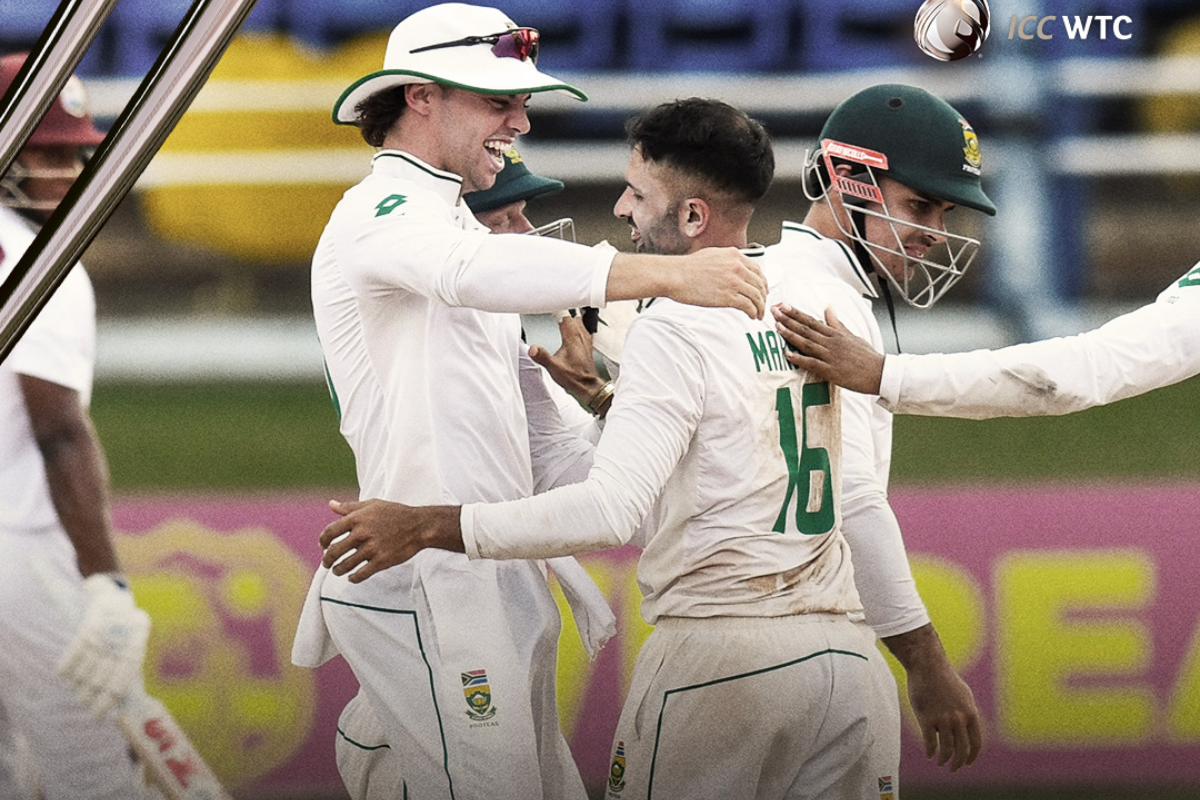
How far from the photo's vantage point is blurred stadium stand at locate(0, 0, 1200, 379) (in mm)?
2320

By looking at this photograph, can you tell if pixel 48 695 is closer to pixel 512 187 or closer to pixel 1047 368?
pixel 512 187

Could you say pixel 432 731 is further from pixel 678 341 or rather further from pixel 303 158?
pixel 303 158

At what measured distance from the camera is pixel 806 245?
228 centimetres

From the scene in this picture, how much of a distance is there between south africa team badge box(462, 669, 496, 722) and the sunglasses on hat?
40.8 inches

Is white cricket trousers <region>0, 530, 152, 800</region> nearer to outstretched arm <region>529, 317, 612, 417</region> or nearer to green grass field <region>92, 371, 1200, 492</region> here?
green grass field <region>92, 371, 1200, 492</region>

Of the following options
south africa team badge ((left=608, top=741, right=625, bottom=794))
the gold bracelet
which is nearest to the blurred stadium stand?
the gold bracelet

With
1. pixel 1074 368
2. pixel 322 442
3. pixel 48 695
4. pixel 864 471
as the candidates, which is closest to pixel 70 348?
pixel 322 442

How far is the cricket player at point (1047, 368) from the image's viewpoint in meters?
2.20

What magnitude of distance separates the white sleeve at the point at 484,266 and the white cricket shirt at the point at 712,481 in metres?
0.21

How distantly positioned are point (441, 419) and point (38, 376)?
782 millimetres

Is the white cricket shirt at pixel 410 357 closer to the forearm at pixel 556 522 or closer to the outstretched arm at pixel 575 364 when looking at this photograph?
the outstretched arm at pixel 575 364

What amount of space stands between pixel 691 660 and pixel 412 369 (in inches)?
26.2

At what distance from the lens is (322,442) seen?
237cm

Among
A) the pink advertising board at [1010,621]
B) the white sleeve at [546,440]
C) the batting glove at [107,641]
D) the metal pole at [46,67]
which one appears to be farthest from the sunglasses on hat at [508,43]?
the metal pole at [46,67]
